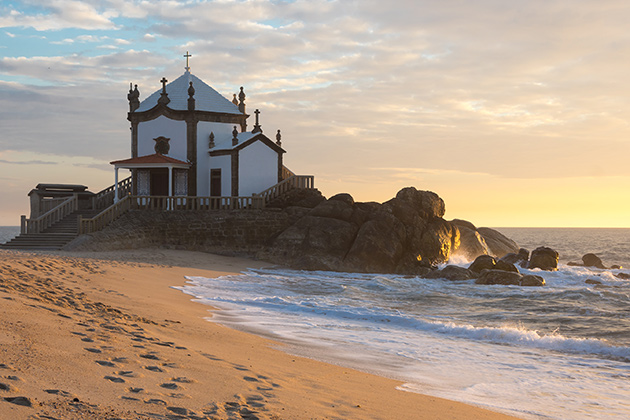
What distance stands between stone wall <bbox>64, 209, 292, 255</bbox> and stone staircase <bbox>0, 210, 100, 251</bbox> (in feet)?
3.73

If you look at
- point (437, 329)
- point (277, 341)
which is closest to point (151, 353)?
point (277, 341)

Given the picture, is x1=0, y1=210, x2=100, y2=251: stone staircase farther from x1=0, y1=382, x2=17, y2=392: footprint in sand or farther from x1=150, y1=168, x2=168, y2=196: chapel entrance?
x1=0, y1=382, x2=17, y2=392: footprint in sand

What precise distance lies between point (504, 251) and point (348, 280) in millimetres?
25372

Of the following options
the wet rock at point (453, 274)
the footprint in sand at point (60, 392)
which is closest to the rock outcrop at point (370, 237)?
the wet rock at point (453, 274)

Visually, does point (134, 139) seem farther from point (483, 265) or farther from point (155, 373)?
point (155, 373)

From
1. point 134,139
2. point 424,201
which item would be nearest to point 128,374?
point 424,201

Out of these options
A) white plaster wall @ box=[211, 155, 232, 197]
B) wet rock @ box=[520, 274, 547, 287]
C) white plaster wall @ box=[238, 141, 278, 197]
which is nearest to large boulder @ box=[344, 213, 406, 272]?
wet rock @ box=[520, 274, 547, 287]

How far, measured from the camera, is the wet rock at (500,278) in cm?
2797

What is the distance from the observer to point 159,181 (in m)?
39.9

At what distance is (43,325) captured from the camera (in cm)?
855

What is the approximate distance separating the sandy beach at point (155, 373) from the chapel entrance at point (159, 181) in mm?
26884

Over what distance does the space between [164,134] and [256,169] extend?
6.81 m

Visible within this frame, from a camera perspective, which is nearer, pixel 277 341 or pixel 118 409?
pixel 118 409

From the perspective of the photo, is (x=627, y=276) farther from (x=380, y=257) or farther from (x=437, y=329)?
(x=437, y=329)
